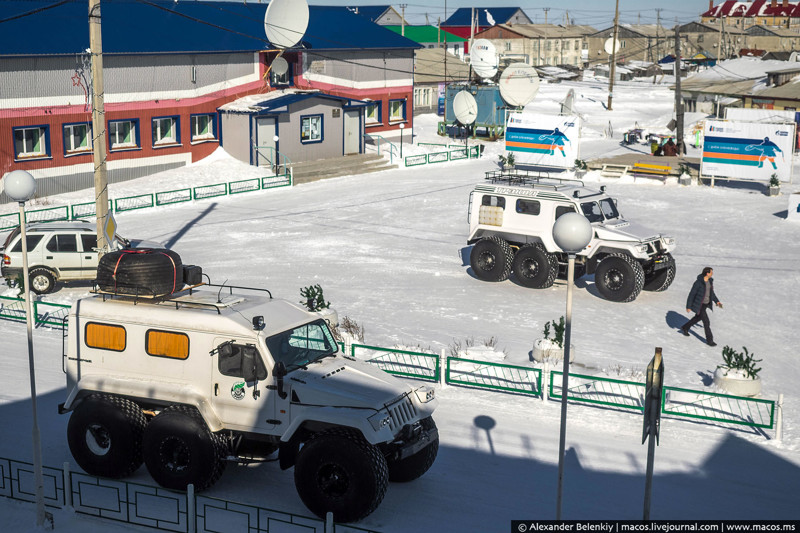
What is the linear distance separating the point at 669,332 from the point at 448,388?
636 cm

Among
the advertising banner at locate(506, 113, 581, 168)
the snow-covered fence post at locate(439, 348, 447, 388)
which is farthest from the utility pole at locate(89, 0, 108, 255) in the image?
the advertising banner at locate(506, 113, 581, 168)

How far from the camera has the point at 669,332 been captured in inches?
795

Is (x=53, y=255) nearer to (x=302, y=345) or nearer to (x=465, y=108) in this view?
(x=302, y=345)

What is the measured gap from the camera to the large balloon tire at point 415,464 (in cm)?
1202

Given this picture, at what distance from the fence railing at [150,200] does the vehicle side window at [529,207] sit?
14073 mm

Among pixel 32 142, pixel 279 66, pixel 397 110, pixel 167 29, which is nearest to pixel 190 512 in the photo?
pixel 32 142

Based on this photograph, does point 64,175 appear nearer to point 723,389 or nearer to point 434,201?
point 434,201

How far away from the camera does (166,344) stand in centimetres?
1180

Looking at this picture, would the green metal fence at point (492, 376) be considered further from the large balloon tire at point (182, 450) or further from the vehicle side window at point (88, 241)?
the vehicle side window at point (88, 241)

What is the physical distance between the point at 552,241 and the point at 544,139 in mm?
20135

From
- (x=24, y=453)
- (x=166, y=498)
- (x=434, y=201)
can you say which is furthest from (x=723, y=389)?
(x=434, y=201)

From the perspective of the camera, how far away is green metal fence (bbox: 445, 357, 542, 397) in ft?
53.0

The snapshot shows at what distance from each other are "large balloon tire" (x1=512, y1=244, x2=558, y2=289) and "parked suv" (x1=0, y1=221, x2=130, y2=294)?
10580mm

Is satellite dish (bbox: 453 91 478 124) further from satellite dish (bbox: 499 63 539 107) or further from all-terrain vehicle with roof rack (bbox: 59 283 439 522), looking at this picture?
all-terrain vehicle with roof rack (bbox: 59 283 439 522)
